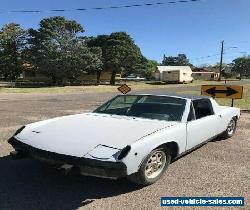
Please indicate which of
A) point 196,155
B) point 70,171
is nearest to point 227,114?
point 196,155

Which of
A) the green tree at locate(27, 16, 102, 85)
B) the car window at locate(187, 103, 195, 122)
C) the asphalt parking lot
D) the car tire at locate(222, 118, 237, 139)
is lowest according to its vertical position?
the asphalt parking lot

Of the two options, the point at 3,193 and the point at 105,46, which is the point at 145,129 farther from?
the point at 105,46

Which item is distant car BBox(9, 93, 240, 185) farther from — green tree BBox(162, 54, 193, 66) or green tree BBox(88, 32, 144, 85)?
green tree BBox(162, 54, 193, 66)

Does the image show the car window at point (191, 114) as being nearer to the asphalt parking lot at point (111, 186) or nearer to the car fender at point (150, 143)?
the car fender at point (150, 143)

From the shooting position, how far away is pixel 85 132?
5.12 m

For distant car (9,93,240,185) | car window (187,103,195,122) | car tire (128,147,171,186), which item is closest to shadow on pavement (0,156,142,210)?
car tire (128,147,171,186)

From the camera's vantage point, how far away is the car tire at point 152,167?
15.4 ft

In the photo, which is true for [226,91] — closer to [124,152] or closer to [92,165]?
[124,152]

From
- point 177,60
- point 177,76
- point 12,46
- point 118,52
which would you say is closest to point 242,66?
point 177,60

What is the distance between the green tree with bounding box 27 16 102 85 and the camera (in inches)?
1630

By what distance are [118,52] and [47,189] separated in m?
45.3

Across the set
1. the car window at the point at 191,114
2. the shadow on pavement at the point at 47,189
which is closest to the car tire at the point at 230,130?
the car window at the point at 191,114

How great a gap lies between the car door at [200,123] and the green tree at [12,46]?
45814 mm

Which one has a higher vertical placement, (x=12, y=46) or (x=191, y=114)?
(x=12, y=46)
